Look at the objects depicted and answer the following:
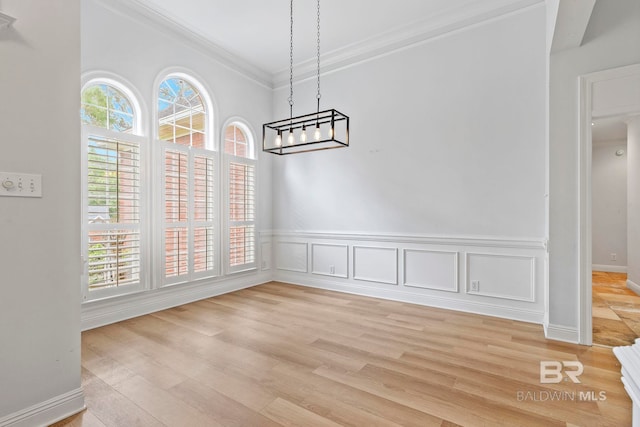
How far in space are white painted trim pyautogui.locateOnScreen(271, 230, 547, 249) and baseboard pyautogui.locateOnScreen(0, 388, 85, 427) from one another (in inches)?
135

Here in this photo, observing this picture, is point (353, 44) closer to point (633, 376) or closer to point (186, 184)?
point (186, 184)

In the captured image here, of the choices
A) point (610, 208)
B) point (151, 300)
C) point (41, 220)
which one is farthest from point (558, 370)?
point (610, 208)

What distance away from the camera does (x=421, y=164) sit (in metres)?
4.05

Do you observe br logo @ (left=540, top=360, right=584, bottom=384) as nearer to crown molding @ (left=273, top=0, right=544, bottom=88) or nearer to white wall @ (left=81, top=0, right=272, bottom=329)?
crown molding @ (left=273, top=0, right=544, bottom=88)

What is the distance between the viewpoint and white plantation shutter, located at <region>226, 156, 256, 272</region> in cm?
473

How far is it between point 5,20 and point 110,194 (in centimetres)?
203

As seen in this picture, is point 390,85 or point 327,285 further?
point 327,285

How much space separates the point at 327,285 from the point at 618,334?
11.0ft

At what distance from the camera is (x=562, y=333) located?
2.88 meters

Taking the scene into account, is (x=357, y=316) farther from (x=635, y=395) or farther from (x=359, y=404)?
(x=635, y=395)

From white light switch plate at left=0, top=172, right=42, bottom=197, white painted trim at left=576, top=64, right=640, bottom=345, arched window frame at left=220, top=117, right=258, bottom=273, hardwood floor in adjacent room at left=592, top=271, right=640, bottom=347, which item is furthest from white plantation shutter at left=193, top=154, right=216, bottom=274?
hardwood floor in adjacent room at left=592, top=271, right=640, bottom=347

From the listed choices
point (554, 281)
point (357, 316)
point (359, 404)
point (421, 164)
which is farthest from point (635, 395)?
point (421, 164)

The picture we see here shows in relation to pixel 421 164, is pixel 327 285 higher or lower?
lower

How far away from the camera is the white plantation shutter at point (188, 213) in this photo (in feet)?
12.8
